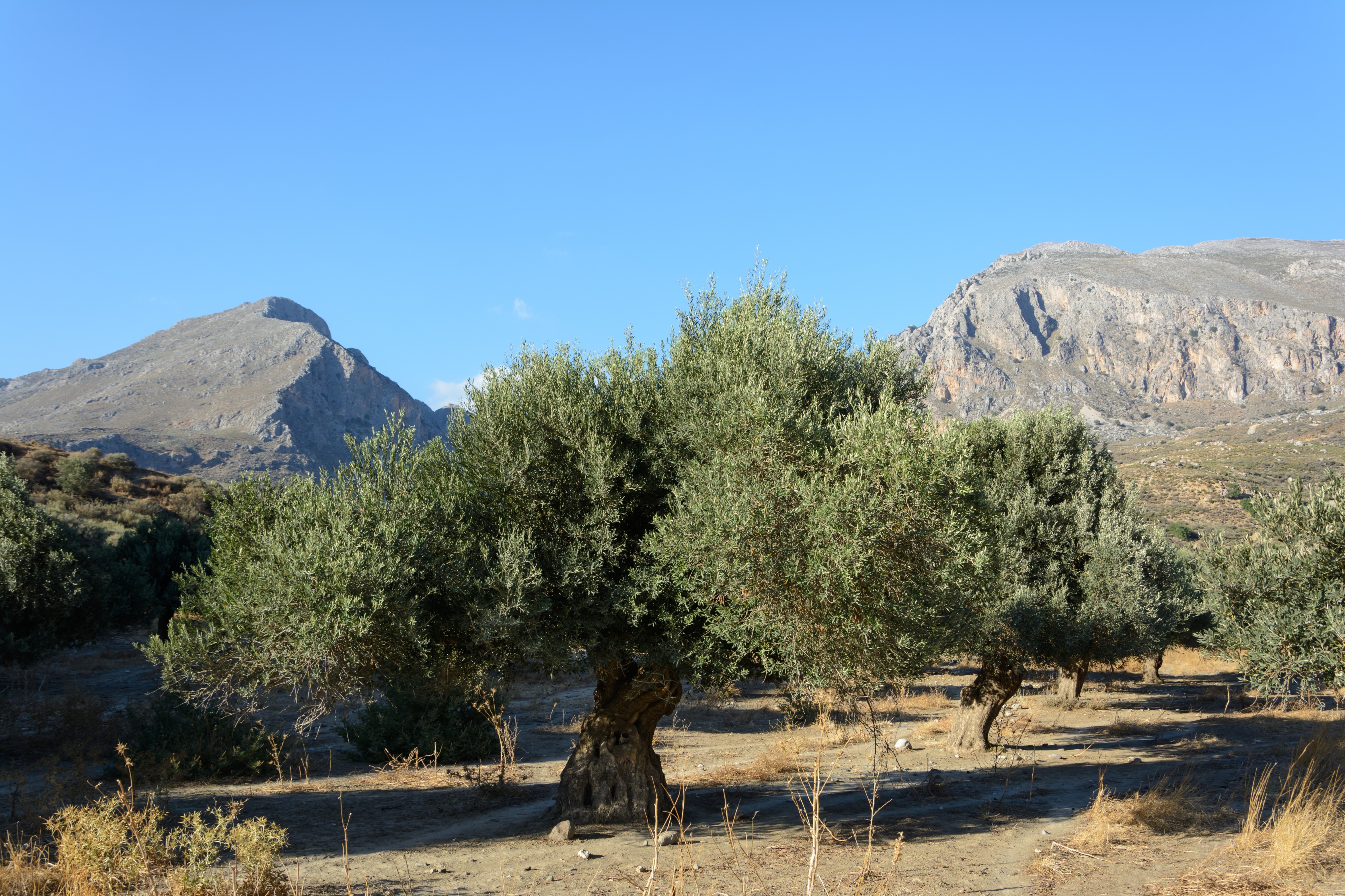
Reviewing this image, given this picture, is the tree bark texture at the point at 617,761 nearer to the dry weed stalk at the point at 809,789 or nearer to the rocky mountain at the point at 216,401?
the dry weed stalk at the point at 809,789

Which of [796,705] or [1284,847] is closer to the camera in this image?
[1284,847]

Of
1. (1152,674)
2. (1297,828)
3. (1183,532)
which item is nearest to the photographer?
(1297,828)

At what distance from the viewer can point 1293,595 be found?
39.5 ft

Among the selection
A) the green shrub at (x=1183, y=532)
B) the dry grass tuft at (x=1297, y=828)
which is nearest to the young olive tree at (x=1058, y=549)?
the dry grass tuft at (x=1297, y=828)

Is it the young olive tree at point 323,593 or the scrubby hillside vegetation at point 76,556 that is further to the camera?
the scrubby hillside vegetation at point 76,556

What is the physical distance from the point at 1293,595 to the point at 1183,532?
2413 inches

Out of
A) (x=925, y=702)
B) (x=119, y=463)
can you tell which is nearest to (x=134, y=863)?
(x=925, y=702)

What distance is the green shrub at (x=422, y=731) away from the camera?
61.5 feet

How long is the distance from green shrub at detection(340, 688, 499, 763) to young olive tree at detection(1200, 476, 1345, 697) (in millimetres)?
15729

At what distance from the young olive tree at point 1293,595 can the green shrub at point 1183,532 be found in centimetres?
5632

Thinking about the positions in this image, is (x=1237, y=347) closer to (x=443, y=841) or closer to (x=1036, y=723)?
(x=1036, y=723)

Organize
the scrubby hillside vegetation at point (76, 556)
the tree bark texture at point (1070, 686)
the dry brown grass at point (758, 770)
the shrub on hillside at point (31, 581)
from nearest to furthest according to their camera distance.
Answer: the dry brown grass at point (758, 770), the shrub on hillside at point (31, 581), the scrubby hillside vegetation at point (76, 556), the tree bark texture at point (1070, 686)

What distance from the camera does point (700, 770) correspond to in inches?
696

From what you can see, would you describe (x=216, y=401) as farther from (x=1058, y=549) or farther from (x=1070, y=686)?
(x=1058, y=549)
